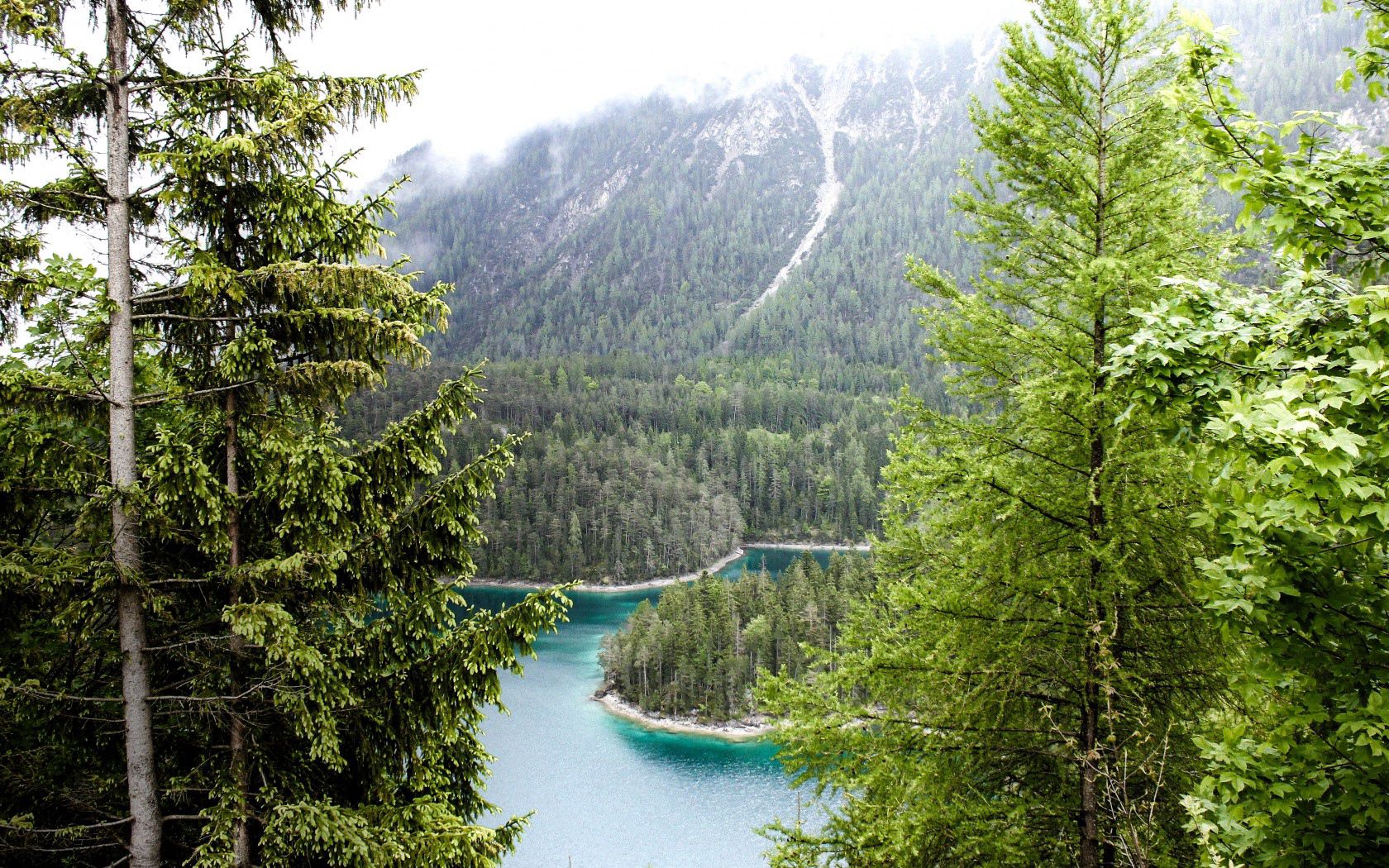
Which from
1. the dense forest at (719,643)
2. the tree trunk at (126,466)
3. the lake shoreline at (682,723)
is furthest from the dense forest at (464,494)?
the dense forest at (719,643)

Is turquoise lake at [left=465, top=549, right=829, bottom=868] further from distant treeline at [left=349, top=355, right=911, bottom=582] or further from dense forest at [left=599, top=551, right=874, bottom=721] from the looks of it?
distant treeline at [left=349, top=355, right=911, bottom=582]

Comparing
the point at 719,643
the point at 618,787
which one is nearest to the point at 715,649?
the point at 719,643

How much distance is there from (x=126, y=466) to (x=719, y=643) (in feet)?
176

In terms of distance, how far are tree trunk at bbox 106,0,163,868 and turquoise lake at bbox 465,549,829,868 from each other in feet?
75.7

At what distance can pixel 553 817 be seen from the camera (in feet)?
123

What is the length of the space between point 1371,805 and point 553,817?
40221 millimetres

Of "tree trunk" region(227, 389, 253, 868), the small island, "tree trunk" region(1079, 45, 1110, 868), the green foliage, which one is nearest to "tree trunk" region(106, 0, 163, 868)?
"tree trunk" region(227, 389, 253, 868)

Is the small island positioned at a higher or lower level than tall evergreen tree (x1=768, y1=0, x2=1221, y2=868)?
lower

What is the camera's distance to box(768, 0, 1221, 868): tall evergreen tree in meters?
5.45

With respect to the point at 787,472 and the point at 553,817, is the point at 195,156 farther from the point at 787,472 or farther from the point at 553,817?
the point at 787,472

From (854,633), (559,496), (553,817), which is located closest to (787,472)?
(559,496)

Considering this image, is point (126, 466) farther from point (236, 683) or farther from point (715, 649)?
point (715, 649)

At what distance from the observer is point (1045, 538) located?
19.5ft

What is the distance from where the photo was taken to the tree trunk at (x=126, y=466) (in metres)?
4.91
